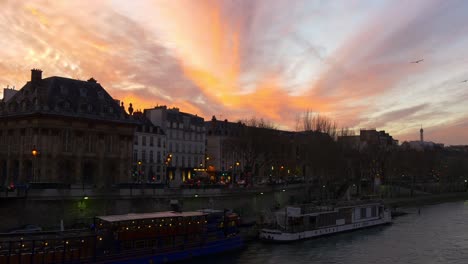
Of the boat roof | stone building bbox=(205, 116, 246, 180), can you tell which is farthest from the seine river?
stone building bbox=(205, 116, 246, 180)

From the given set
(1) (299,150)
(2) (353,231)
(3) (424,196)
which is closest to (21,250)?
(2) (353,231)

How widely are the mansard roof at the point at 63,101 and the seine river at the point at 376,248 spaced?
90.1 ft

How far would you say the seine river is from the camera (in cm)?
4678

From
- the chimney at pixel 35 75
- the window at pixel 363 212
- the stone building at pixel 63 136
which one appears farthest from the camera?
the window at pixel 363 212

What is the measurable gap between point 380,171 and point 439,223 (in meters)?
63.7

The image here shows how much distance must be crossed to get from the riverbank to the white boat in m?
31.5

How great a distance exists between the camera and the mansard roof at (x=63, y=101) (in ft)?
198

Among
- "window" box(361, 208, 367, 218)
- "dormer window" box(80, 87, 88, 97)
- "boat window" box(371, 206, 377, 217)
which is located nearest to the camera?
"dormer window" box(80, 87, 88, 97)

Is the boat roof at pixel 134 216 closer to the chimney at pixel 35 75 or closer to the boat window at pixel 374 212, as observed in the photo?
the chimney at pixel 35 75

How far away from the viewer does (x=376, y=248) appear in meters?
53.7

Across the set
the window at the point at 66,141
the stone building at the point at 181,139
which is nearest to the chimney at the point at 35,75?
the window at the point at 66,141

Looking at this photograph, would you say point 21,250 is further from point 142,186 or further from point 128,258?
point 142,186

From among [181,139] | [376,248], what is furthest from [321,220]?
[181,139]

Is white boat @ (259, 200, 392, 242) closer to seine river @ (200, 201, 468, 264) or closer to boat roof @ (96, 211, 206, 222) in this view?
seine river @ (200, 201, 468, 264)
